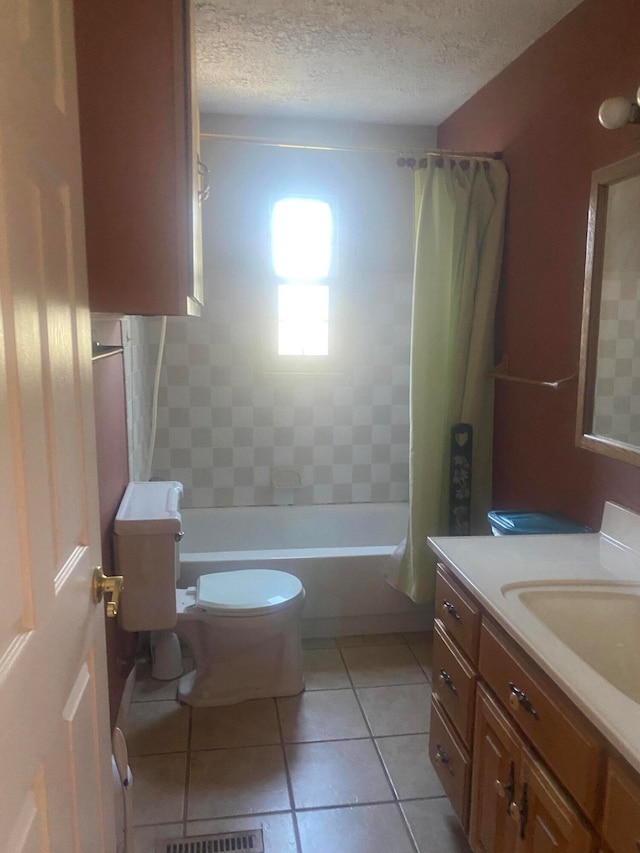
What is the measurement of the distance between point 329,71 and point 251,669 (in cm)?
249

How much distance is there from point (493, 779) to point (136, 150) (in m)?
1.65

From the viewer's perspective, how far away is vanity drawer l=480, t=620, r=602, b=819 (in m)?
1.11

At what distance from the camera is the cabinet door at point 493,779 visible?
54.9 inches

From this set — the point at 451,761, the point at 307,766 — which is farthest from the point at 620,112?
the point at 307,766

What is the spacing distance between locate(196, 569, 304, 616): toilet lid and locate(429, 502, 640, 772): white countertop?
0.83 metres

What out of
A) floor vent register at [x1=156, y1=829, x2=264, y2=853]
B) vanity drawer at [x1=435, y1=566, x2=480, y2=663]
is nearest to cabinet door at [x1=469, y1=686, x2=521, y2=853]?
vanity drawer at [x1=435, y1=566, x2=480, y2=663]

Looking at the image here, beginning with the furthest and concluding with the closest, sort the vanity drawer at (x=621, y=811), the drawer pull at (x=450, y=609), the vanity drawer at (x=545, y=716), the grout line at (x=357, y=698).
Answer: the grout line at (x=357, y=698) → the drawer pull at (x=450, y=609) → the vanity drawer at (x=545, y=716) → the vanity drawer at (x=621, y=811)

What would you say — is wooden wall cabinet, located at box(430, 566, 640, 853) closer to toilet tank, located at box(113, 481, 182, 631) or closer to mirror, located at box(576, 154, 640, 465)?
mirror, located at box(576, 154, 640, 465)

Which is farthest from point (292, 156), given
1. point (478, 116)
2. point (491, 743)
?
point (491, 743)

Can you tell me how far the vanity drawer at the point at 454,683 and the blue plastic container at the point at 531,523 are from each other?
0.42 m

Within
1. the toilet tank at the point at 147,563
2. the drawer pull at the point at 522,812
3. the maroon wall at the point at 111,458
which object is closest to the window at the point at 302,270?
the maroon wall at the point at 111,458

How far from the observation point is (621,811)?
3.32ft

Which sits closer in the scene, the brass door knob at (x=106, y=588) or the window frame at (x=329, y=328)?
the brass door knob at (x=106, y=588)

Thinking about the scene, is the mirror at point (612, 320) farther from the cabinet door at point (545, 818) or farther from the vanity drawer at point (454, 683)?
the cabinet door at point (545, 818)
